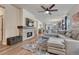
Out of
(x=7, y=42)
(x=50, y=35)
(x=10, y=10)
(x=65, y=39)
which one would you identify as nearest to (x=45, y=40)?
(x=50, y=35)

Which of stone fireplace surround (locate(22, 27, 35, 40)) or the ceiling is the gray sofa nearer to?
the ceiling

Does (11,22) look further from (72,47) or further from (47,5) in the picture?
(72,47)

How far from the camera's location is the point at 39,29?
2785 mm

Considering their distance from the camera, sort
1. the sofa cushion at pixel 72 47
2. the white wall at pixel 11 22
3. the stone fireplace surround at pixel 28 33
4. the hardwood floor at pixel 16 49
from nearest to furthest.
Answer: the sofa cushion at pixel 72 47, the hardwood floor at pixel 16 49, the white wall at pixel 11 22, the stone fireplace surround at pixel 28 33

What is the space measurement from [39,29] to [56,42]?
1.64ft

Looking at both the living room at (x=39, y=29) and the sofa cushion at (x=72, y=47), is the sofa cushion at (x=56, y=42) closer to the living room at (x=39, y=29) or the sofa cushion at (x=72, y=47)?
the living room at (x=39, y=29)

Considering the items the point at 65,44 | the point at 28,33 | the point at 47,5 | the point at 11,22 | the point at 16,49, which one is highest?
the point at 47,5

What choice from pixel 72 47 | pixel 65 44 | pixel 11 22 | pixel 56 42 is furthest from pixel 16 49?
pixel 72 47

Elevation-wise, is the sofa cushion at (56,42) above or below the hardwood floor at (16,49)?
above

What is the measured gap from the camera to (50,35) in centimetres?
269

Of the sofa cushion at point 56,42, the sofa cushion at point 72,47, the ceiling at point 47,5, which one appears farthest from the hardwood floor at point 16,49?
the sofa cushion at point 72,47

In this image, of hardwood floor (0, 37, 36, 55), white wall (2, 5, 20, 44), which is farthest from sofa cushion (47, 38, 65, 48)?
white wall (2, 5, 20, 44)

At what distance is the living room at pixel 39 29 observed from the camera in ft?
7.90

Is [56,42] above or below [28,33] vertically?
below
